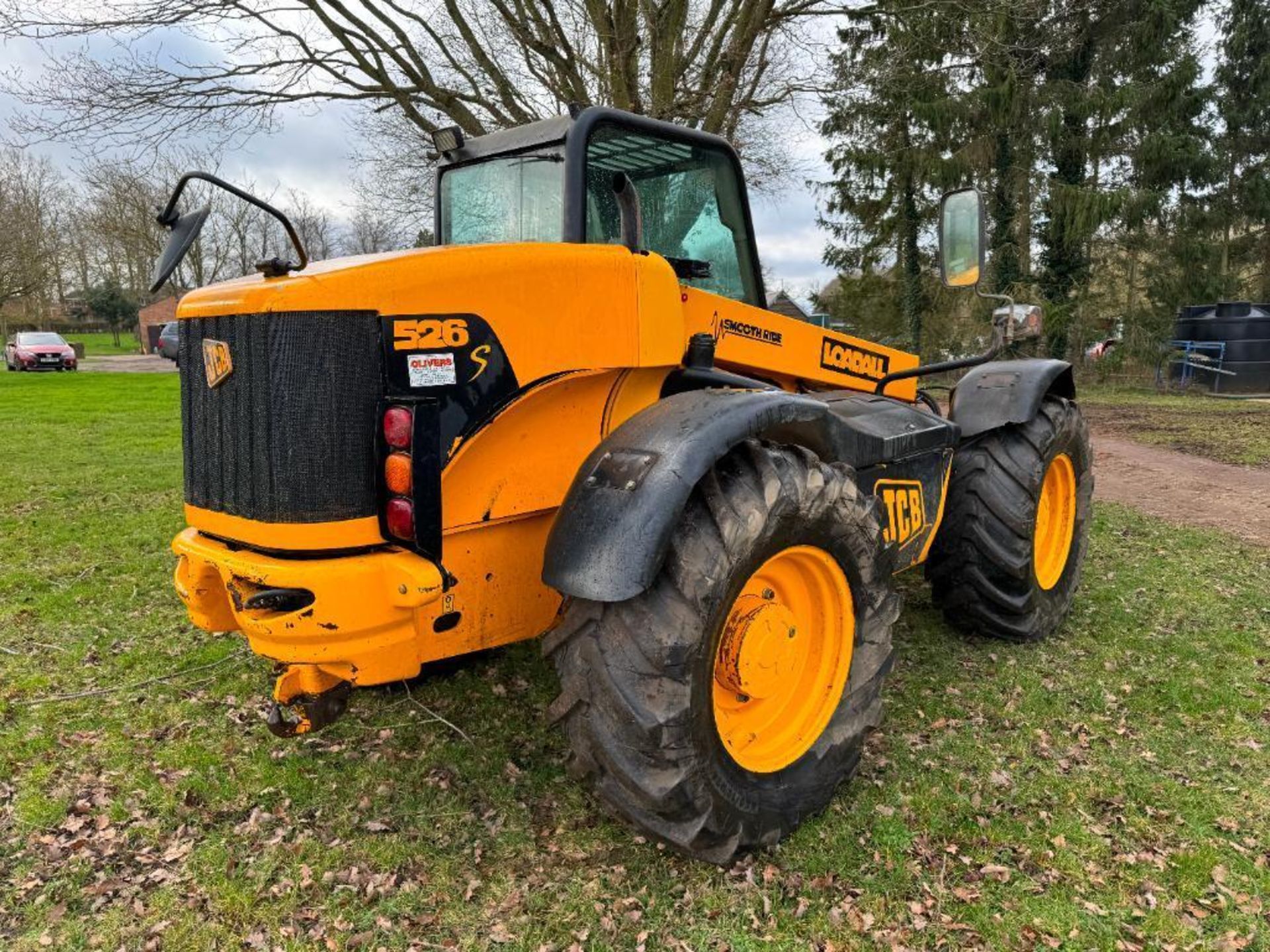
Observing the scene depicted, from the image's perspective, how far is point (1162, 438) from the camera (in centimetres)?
1234

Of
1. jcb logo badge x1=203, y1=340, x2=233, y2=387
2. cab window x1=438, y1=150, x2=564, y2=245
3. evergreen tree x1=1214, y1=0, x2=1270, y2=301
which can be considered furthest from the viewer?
evergreen tree x1=1214, y1=0, x2=1270, y2=301

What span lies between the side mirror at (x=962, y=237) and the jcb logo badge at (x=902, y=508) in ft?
3.02

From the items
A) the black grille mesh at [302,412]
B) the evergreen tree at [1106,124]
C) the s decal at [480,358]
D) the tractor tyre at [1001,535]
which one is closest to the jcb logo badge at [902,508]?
the tractor tyre at [1001,535]

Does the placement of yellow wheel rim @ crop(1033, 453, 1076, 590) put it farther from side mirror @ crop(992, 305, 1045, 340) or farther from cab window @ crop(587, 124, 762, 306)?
cab window @ crop(587, 124, 762, 306)

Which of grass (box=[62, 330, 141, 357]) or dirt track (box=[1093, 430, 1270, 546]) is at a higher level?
grass (box=[62, 330, 141, 357])

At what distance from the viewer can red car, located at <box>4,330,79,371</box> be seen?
29.0 metres

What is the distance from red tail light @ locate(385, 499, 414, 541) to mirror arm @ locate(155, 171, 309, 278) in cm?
69

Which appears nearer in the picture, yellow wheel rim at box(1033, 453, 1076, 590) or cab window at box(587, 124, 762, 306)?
cab window at box(587, 124, 762, 306)

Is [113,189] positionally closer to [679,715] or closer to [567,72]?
[567,72]

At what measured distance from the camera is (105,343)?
51.4 metres

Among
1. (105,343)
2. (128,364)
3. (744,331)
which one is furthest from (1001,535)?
(105,343)

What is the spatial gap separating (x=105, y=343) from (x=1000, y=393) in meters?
58.8

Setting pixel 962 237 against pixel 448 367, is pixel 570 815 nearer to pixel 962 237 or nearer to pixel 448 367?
pixel 448 367

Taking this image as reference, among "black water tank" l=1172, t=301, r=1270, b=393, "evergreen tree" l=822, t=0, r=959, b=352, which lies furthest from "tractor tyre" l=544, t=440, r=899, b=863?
"black water tank" l=1172, t=301, r=1270, b=393
